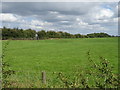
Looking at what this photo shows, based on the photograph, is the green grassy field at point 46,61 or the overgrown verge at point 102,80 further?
the green grassy field at point 46,61

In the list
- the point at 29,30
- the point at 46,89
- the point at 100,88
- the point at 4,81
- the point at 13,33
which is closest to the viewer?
the point at 100,88

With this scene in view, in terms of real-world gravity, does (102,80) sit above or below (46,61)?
above

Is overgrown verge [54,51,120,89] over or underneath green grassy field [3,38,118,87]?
over

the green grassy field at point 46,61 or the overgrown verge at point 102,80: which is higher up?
the overgrown verge at point 102,80

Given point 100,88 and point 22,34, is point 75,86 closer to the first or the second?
point 100,88

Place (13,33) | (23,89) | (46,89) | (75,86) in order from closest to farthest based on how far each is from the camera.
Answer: (75,86) < (46,89) < (23,89) < (13,33)

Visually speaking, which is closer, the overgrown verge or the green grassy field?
the overgrown verge

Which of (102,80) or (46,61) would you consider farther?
(46,61)

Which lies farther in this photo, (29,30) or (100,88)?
(29,30)

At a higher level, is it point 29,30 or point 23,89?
point 29,30

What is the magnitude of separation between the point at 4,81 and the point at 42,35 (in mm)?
104382

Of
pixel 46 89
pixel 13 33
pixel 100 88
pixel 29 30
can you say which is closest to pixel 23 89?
pixel 46 89

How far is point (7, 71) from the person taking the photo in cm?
582

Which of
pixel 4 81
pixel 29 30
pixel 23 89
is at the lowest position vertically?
pixel 23 89
